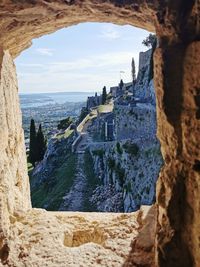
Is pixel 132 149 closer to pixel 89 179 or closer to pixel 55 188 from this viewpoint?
pixel 89 179

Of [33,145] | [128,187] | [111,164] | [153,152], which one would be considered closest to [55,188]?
[111,164]

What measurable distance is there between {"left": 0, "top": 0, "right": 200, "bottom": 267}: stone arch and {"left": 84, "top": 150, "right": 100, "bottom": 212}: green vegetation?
15786 millimetres

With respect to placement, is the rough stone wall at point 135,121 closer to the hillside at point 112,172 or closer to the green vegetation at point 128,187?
the hillside at point 112,172

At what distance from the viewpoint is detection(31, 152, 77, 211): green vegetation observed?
2326cm

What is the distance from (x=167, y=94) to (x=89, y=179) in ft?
74.2

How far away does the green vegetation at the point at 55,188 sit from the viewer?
76.3 feet

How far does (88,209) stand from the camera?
809 inches

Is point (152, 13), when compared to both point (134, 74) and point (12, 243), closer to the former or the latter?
point (12, 243)

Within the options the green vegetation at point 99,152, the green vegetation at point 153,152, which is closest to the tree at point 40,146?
the green vegetation at point 99,152

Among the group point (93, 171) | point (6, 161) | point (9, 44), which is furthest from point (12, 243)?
point (93, 171)

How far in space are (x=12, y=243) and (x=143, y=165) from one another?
1532 centimetres

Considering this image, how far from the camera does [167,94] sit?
3.88m

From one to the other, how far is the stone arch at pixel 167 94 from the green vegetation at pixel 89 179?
1579 centimetres

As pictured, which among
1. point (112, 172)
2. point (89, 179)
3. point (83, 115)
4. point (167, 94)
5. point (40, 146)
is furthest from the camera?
point (83, 115)
